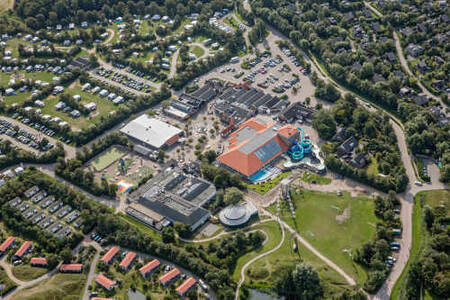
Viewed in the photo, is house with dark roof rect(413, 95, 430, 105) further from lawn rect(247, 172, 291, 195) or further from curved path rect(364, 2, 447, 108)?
lawn rect(247, 172, 291, 195)

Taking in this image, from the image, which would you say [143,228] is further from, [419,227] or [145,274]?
[419,227]

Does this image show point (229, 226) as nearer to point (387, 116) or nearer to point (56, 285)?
point (56, 285)

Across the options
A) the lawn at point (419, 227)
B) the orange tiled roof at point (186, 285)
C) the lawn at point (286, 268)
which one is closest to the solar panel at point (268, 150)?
the lawn at point (286, 268)

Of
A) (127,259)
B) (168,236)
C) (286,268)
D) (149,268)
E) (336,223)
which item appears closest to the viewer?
(286,268)

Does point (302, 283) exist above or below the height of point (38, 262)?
above

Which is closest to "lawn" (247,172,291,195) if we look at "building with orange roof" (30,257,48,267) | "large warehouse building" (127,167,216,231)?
"large warehouse building" (127,167,216,231)

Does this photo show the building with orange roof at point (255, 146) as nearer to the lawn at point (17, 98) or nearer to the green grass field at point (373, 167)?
the green grass field at point (373, 167)

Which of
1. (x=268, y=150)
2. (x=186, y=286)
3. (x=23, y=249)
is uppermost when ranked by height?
(x=268, y=150)

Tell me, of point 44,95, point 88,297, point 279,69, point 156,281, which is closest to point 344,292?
point 156,281

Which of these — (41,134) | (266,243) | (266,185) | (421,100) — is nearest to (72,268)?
(266,243)
